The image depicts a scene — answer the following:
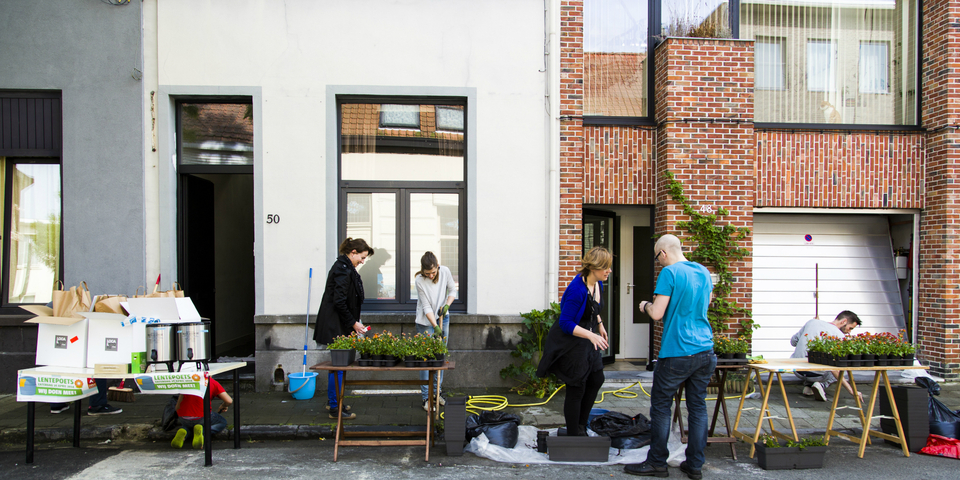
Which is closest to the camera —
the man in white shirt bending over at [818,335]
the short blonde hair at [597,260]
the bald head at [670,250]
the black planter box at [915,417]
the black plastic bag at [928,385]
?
the bald head at [670,250]

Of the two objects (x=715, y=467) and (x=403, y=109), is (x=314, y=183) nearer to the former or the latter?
(x=403, y=109)

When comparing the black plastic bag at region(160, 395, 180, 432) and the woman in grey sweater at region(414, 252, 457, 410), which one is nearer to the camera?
the black plastic bag at region(160, 395, 180, 432)

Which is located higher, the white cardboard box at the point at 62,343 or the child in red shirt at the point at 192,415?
the white cardboard box at the point at 62,343

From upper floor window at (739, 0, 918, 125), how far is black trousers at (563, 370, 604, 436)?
5.10 metres

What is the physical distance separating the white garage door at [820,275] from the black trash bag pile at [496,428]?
4.57m

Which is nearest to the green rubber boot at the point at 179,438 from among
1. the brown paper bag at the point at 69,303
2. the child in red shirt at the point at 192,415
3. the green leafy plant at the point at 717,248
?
the child in red shirt at the point at 192,415

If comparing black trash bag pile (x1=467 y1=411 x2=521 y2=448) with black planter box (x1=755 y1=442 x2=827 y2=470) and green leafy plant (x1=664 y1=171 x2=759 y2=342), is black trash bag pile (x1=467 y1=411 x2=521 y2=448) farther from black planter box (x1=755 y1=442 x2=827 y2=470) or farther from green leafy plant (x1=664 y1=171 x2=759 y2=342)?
green leafy plant (x1=664 y1=171 x2=759 y2=342)

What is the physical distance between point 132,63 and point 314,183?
2.75m

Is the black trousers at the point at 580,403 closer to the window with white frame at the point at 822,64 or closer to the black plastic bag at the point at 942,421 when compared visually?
the black plastic bag at the point at 942,421

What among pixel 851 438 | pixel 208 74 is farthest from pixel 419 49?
pixel 851 438

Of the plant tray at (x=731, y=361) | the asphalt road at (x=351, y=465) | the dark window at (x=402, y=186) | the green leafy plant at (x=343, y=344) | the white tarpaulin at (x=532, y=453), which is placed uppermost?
the dark window at (x=402, y=186)

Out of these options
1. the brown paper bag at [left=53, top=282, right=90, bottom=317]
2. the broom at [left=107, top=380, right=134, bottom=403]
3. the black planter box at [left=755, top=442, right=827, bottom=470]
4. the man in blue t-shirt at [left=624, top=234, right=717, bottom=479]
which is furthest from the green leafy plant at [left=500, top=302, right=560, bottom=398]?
the brown paper bag at [left=53, top=282, right=90, bottom=317]

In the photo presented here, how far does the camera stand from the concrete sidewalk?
548 centimetres

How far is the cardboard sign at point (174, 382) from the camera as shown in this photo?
15.0 feet
